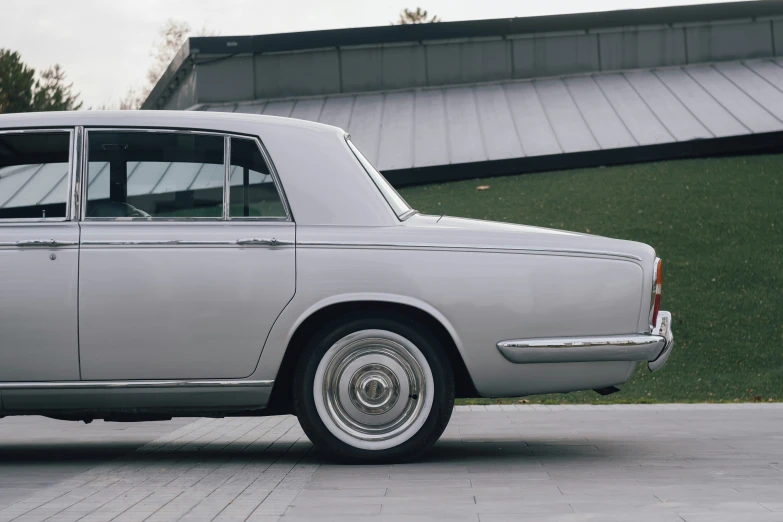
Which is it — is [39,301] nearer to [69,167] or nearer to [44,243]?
[44,243]

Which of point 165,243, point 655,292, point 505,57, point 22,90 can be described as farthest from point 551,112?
point 22,90

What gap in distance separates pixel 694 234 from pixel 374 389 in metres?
11.1

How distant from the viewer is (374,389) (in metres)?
6.03

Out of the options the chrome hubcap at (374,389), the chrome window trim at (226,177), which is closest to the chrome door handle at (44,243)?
the chrome window trim at (226,177)

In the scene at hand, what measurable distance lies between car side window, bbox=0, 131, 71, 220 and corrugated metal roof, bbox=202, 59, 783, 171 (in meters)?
13.7

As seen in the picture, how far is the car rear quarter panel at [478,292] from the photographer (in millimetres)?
5941

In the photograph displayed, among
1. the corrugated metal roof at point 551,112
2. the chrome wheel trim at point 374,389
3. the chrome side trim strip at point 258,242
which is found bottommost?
the chrome wheel trim at point 374,389

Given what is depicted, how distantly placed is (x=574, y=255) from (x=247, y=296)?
5.92ft

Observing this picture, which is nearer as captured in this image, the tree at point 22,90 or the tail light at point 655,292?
the tail light at point 655,292

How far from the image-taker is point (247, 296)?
5.93m

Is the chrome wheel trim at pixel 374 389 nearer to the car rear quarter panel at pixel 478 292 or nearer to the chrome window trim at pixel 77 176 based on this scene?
the car rear quarter panel at pixel 478 292

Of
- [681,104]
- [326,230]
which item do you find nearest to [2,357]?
[326,230]

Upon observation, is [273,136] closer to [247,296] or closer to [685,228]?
[247,296]

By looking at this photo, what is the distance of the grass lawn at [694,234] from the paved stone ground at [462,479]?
325 centimetres
